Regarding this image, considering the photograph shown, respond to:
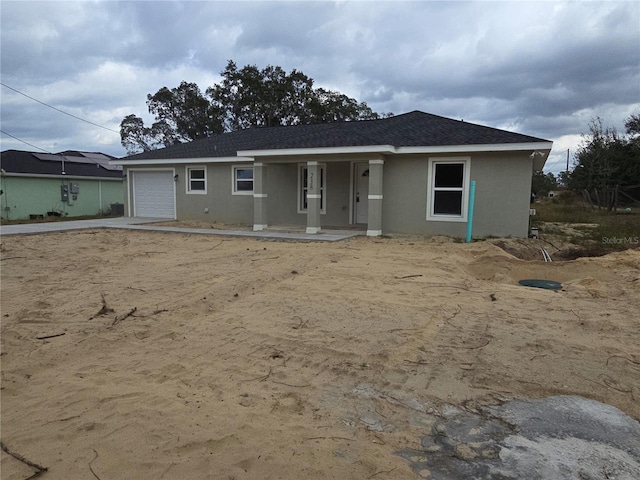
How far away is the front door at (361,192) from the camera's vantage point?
14891 mm

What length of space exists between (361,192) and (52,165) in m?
20.2

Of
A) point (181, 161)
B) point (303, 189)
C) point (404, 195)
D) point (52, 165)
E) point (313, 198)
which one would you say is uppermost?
point (52, 165)

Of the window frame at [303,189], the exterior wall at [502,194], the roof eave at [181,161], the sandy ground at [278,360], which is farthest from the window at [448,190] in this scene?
the roof eave at [181,161]

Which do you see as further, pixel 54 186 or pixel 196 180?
pixel 54 186

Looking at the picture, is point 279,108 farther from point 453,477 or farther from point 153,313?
point 453,477

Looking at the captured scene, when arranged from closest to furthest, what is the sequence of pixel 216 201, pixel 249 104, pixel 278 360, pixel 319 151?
pixel 278 360, pixel 319 151, pixel 216 201, pixel 249 104

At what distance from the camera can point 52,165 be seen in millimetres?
25422

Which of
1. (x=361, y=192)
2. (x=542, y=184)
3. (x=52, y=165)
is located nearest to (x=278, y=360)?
(x=361, y=192)

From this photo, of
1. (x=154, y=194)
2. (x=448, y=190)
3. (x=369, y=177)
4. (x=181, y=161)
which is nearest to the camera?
(x=448, y=190)

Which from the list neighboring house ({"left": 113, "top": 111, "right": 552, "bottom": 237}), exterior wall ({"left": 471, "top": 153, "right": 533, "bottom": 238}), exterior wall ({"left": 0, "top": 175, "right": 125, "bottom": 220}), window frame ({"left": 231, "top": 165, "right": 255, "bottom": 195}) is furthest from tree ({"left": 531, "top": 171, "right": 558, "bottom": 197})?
exterior wall ({"left": 0, "top": 175, "right": 125, "bottom": 220})

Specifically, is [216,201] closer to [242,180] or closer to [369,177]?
[242,180]

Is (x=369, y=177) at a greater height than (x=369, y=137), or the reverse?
(x=369, y=137)

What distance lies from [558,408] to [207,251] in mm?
8331

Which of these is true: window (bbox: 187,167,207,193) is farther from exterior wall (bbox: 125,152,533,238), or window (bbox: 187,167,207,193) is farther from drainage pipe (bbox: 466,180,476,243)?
drainage pipe (bbox: 466,180,476,243)
